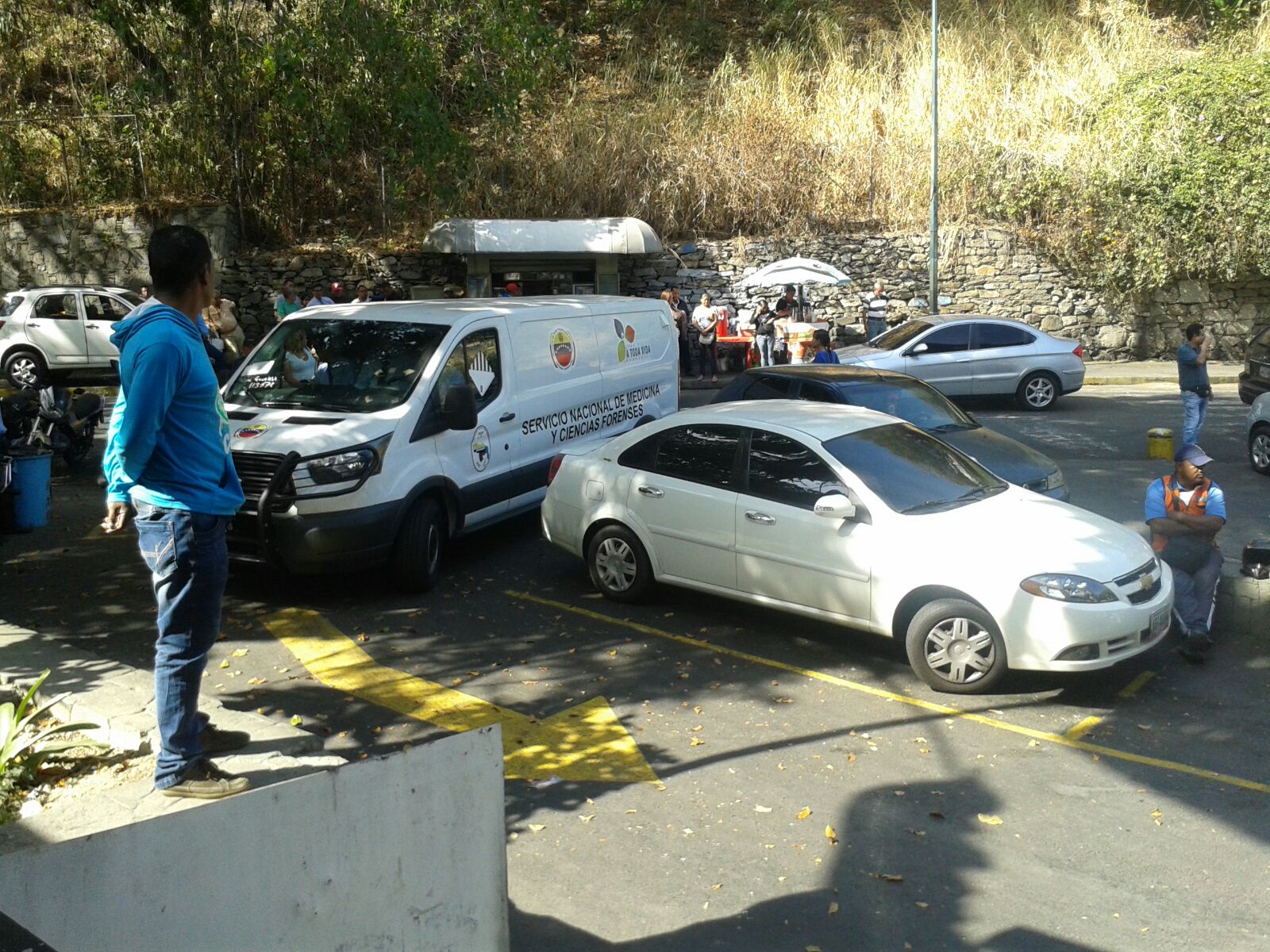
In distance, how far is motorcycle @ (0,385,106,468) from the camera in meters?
12.8

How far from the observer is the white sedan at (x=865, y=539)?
6695 millimetres

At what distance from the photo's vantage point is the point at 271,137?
24.8 metres

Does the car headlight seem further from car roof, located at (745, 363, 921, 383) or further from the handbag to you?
car roof, located at (745, 363, 921, 383)

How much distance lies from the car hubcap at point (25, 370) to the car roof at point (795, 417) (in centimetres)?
1611

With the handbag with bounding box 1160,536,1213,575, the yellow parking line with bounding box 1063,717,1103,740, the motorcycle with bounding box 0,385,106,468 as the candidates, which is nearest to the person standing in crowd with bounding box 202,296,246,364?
the motorcycle with bounding box 0,385,106,468

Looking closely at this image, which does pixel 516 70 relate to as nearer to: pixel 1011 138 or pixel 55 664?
pixel 1011 138

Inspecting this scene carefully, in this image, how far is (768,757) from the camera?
19.8 feet

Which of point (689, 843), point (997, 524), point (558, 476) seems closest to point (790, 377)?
point (558, 476)

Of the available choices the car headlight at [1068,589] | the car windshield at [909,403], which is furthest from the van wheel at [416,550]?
the car headlight at [1068,589]

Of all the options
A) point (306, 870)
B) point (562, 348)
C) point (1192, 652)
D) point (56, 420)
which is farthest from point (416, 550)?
point (56, 420)

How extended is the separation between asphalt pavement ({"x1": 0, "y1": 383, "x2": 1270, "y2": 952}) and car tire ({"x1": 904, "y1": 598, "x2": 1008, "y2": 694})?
0.44 feet

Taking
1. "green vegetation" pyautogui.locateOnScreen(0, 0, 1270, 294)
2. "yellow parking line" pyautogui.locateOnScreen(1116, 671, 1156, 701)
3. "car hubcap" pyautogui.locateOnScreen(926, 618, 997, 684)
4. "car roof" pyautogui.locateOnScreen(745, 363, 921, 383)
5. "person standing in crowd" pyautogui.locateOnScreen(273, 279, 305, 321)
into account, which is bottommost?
"yellow parking line" pyautogui.locateOnScreen(1116, 671, 1156, 701)

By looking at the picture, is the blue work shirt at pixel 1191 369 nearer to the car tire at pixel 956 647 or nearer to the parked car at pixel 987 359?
the parked car at pixel 987 359

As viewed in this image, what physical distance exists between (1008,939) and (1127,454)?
11.6 meters
